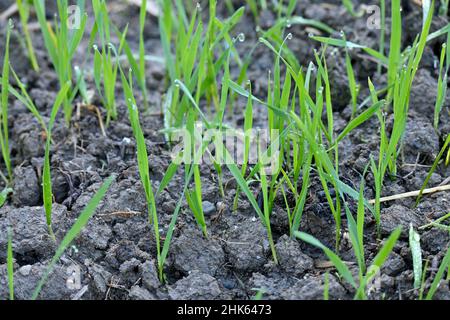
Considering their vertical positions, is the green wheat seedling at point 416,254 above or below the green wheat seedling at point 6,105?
below

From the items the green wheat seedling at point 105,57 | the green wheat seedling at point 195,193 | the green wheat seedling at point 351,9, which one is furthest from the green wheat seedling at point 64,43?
the green wheat seedling at point 351,9

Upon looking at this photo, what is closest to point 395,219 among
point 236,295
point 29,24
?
point 236,295

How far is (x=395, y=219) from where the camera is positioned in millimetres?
1757

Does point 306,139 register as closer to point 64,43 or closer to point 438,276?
point 438,276

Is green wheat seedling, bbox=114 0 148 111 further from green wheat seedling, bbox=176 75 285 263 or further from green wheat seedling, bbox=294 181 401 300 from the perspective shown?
green wheat seedling, bbox=294 181 401 300

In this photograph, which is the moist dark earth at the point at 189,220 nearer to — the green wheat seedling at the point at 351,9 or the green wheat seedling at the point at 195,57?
the green wheat seedling at the point at 195,57

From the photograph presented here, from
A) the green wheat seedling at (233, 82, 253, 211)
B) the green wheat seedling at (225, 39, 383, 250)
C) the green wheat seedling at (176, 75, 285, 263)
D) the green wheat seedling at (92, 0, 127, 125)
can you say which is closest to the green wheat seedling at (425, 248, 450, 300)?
the green wheat seedling at (225, 39, 383, 250)

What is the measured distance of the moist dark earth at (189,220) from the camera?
5.44 ft

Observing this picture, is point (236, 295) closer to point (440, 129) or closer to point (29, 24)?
point (440, 129)

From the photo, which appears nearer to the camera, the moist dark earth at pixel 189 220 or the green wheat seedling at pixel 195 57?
the moist dark earth at pixel 189 220

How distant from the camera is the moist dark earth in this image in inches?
65.3

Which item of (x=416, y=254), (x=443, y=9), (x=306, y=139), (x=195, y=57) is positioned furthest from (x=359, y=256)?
(x=443, y=9)

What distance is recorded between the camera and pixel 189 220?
6.06 ft
